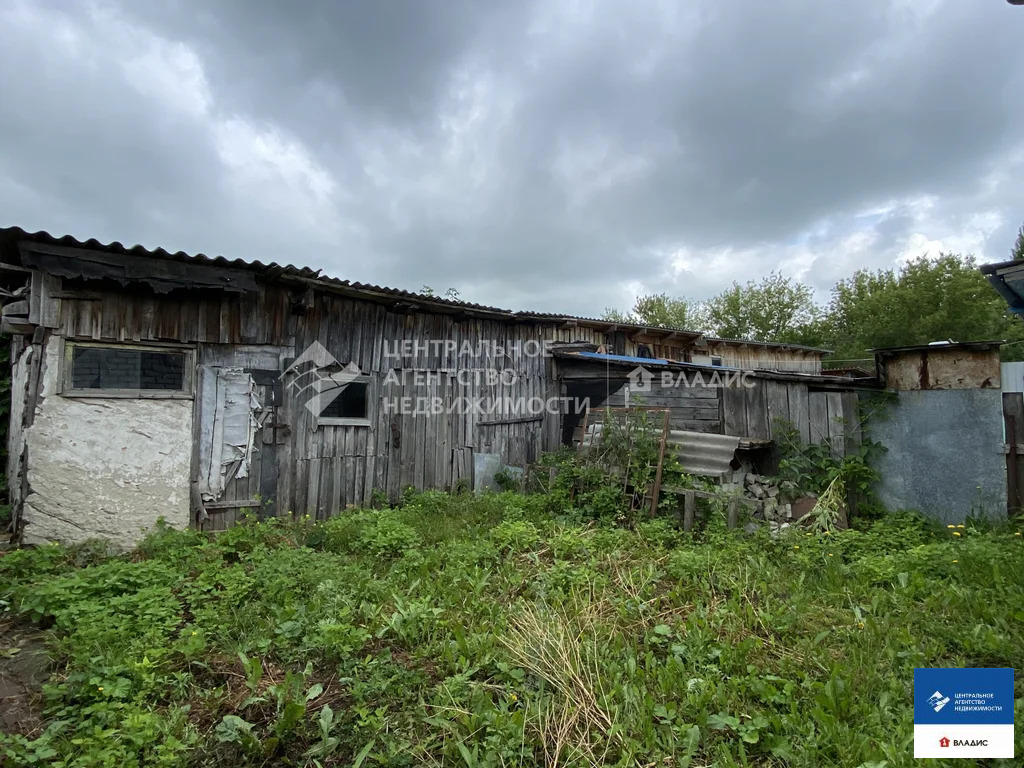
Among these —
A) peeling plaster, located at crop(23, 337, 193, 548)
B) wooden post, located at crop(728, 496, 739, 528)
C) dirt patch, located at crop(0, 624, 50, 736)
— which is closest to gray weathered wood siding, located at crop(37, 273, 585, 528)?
peeling plaster, located at crop(23, 337, 193, 548)

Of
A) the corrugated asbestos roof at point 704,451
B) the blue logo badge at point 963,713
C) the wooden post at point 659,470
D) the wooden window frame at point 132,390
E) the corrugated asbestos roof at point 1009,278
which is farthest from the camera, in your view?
the corrugated asbestos roof at point 704,451

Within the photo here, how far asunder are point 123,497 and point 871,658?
7266mm

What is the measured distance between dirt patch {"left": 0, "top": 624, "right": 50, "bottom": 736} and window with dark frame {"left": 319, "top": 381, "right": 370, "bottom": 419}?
3.94 metres

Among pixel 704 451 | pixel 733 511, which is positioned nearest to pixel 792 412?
pixel 704 451

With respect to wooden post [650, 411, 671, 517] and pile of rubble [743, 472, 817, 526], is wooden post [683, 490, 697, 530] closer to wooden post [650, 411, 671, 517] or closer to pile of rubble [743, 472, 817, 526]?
wooden post [650, 411, 671, 517]

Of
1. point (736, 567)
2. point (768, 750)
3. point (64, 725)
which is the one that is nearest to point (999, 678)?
point (768, 750)

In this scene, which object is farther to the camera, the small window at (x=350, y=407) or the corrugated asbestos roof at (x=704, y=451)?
the small window at (x=350, y=407)

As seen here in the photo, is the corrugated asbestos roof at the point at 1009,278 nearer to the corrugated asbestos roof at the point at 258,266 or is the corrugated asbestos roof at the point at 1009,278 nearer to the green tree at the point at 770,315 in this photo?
the corrugated asbestos roof at the point at 258,266

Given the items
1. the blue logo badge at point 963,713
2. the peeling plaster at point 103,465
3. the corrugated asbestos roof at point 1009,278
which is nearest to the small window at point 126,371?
the peeling plaster at point 103,465

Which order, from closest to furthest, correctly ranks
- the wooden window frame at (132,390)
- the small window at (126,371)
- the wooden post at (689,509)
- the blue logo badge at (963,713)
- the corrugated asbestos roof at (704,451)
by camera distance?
the blue logo badge at (963,713) < the wooden window frame at (132,390) < the small window at (126,371) < the wooden post at (689,509) < the corrugated asbestos roof at (704,451)

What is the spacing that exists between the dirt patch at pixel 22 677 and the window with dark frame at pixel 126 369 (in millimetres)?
2710

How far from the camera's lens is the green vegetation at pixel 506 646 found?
2617mm

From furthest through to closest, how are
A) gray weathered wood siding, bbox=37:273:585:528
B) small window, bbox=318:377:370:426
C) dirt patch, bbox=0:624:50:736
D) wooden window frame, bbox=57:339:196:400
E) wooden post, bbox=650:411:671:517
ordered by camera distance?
1. small window, bbox=318:377:370:426
2. wooden post, bbox=650:411:671:517
3. gray weathered wood siding, bbox=37:273:585:528
4. wooden window frame, bbox=57:339:196:400
5. dirt patch, bbox=0:624:50:736

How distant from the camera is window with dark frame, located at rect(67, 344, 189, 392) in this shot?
555cm
